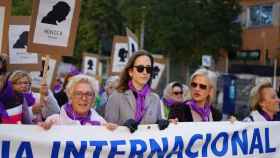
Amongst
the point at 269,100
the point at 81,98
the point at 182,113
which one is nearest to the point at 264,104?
the point at 269,100

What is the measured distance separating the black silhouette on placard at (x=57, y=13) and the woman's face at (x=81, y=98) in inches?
46.0

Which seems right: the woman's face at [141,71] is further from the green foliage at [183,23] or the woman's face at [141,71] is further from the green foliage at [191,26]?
the green foliage at [191,26]

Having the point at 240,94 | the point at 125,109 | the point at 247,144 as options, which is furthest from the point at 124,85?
the point at 240,94

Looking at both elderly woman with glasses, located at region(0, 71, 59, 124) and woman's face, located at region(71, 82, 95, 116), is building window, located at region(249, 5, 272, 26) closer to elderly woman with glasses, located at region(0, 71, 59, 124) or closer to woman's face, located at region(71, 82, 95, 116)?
elderly woman with glasses, located at region(0, 71, 59, 124)

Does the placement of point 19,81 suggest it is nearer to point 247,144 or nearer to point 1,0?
point 1,0

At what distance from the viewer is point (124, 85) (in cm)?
552

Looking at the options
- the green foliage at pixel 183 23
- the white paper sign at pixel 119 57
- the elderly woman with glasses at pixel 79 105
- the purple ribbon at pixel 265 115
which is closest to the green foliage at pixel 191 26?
the green foliage at pixel 183 23

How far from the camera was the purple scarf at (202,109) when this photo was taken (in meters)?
5.71

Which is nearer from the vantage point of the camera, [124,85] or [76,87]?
[76,87]

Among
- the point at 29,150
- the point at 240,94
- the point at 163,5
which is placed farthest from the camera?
the point at 163,5

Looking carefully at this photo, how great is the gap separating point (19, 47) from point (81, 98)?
110 inches

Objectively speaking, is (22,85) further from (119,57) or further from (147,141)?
(119,57)

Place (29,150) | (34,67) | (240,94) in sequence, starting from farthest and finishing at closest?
(240,94) → (34,67) → (29,150)

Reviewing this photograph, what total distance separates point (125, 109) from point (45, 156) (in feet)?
2.69
